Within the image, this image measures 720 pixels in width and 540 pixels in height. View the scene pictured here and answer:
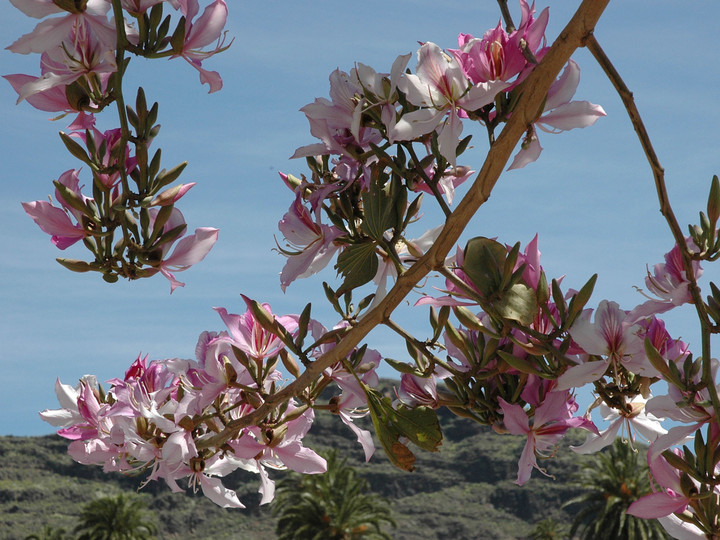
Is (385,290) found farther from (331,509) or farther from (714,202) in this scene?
(331,509)

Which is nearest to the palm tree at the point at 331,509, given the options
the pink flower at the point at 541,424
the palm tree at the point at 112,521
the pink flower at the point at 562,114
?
the palm tree at the point at 112,521

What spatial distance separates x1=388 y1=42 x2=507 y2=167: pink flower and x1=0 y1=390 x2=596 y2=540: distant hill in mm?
48164

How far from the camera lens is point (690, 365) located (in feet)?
3.45

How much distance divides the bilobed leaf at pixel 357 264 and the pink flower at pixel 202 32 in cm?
29

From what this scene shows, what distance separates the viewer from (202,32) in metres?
1.10

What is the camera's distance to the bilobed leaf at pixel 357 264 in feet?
3.66

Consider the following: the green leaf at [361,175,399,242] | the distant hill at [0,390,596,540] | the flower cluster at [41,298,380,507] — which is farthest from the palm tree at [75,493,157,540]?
the green leaf at [361,175,399,242]

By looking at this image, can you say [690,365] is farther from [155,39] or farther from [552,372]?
[155,39]

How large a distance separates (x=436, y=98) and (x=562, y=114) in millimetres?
163

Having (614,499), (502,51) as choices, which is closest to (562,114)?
(502,51)

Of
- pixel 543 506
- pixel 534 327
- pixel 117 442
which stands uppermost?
pixel 543 506

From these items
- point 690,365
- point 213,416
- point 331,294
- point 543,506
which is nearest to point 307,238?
point 331,294

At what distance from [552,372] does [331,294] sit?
0.31 metres

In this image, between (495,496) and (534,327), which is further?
(495,496)
